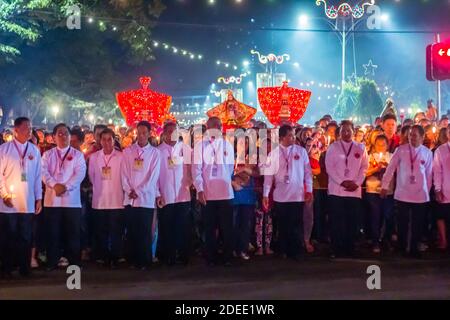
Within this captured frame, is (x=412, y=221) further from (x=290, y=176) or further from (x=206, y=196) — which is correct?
(x=206, y=196)

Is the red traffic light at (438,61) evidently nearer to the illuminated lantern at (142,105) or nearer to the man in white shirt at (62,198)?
the illuminated lantern at (142,105)

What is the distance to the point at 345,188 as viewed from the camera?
8.95 m

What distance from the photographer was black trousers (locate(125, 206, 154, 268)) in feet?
27.2

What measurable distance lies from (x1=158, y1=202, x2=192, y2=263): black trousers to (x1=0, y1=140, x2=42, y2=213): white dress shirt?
195cm

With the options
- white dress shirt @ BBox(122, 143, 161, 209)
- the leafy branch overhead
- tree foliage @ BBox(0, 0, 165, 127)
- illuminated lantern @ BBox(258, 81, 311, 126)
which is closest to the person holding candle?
illuminated lantern @ BBox(258, 81, 311, 126)

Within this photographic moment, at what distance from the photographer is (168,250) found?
28.1 ft

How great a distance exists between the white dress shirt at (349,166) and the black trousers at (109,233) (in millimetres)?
3453

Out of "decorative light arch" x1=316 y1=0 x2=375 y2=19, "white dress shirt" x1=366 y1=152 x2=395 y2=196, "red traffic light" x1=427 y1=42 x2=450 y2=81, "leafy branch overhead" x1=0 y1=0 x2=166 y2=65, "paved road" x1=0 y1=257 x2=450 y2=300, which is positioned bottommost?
"paved road" x1=0 y1=257 x2=450 y2=300

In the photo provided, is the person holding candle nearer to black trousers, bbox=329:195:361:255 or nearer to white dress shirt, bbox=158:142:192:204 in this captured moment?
black trousers, bbox=329:195:361:255

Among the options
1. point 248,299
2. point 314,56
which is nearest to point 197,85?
point 314,56

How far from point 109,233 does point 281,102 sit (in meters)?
5.96

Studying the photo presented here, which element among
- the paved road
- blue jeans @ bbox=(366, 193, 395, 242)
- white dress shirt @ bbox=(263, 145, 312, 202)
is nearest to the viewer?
the paved road

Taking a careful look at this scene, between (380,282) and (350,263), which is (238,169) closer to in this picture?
(350,263)

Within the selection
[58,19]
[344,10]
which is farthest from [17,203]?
[344,10]
